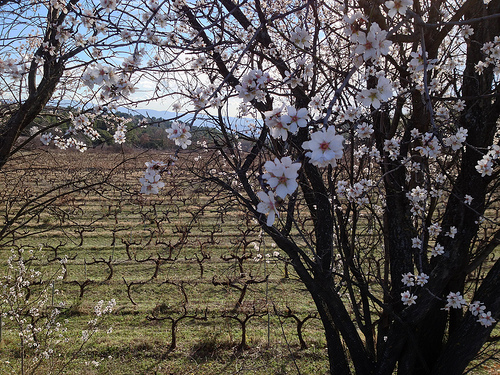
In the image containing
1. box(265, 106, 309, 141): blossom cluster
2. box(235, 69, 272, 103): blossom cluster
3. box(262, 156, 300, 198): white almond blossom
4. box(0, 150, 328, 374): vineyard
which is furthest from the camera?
box(0, 150, 328, 374): vineyard

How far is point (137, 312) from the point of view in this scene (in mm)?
6422

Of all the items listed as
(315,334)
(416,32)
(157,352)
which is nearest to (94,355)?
(157,352)

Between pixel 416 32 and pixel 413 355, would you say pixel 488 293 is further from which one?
pixel 416 32

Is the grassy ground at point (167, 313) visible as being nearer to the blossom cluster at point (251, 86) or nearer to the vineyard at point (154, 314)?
the vineyard at point (154, 314)

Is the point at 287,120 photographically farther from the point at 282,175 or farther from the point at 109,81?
the point at 109,81

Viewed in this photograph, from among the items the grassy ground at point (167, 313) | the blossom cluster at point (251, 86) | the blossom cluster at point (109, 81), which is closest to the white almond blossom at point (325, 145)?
the blossom cluster at point (251, 86)

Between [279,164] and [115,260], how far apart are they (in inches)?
340

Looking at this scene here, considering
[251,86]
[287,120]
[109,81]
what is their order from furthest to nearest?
[109,81]
[251,86]
[287,120]

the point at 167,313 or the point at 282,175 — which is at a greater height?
the point at 282,175

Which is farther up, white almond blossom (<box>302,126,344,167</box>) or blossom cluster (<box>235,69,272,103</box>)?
blossom cluster (<box>235,69,272,103</box>)

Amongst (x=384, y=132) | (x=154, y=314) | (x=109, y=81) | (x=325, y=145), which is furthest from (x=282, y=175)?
(x=154, y=314)

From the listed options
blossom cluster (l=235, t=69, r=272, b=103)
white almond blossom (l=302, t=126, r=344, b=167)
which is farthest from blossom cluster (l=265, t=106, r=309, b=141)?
blossom cluster (l=235, t=69, r=272, b=103)

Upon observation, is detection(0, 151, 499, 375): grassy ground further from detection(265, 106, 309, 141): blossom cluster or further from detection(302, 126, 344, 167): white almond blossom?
detection(302, 126, 344, 167): white almond blossom

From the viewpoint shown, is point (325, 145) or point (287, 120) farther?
point (287, 120)
